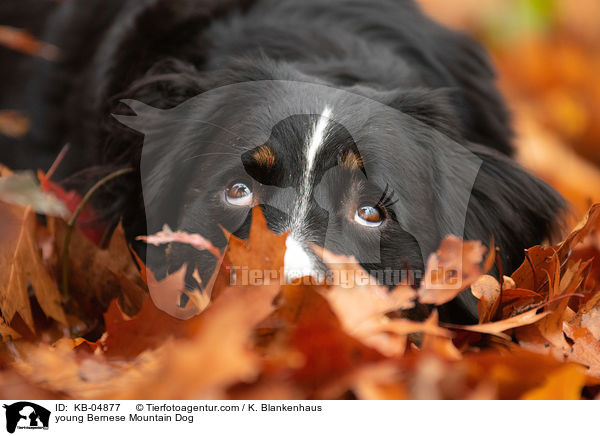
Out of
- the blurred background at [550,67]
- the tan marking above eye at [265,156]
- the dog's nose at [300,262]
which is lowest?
the blurred background at [550,67]

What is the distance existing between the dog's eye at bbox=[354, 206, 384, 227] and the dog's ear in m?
0.25

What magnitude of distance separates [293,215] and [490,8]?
3998 mm

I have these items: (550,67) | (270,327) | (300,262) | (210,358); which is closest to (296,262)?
(300,262)

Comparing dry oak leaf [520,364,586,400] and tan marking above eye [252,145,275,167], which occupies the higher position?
tan marking above eye [252,145,275,167]

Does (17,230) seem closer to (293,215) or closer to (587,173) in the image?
(293,215)

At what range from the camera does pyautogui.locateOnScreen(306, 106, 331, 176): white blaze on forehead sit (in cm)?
159

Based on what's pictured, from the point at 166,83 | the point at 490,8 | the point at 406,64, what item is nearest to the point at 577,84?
the point at 490,8

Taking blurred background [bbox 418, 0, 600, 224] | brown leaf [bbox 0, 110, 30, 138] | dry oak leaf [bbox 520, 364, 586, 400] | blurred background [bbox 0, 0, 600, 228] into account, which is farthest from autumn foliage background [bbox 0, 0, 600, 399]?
blurred background [bbox 418, 0, 600, 224]

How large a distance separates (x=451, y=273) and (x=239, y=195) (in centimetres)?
56

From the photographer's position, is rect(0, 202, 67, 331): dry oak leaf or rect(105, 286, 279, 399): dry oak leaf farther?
rect(0, 202, 67, 331): dry oak leaf

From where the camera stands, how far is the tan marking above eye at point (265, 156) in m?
1.61

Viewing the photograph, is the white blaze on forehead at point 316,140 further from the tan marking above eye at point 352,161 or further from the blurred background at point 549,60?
the blurred background at point 549,60

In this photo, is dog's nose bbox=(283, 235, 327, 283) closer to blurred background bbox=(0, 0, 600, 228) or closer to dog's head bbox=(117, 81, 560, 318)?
dog's head bbox=(117, 81, 560, 318)
